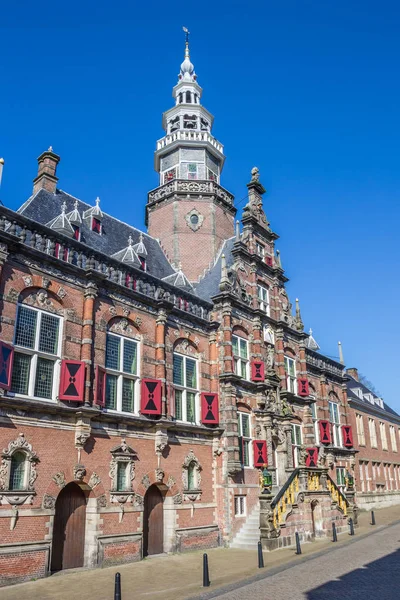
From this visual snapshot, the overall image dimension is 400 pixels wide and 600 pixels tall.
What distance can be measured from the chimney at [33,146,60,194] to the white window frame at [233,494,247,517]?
1608 centimetres

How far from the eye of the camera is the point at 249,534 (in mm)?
20625

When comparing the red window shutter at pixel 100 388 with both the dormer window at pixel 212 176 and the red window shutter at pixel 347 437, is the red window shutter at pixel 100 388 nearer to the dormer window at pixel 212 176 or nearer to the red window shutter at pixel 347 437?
the dormer window at pixel 212 176

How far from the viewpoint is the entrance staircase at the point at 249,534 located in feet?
65.9

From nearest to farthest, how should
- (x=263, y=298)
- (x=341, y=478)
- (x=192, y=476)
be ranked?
(x=192, y=476) → (x=263, y=298) → (x=341, y=478)

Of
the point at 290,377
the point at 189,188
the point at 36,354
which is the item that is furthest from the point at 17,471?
the point at 189,188

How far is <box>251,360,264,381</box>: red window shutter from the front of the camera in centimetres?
2433

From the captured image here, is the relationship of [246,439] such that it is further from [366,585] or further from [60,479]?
[366,585]

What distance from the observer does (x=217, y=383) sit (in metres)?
22.8

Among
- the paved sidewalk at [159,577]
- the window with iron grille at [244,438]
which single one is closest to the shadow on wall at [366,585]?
the paved sidewalk at [159,577]

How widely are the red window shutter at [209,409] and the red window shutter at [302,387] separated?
28.4ft

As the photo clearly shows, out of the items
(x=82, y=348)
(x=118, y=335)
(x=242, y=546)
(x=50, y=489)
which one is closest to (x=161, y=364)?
(x=118, y=335)

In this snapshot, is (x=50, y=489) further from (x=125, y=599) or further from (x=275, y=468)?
(x=275, y=468)

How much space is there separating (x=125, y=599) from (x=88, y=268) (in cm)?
1054

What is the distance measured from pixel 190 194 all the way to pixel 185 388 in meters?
13.6
